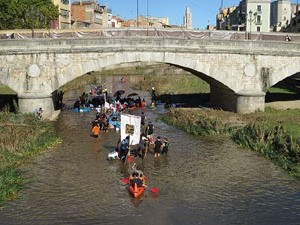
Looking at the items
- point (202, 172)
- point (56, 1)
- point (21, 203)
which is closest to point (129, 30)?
point (202, 172)

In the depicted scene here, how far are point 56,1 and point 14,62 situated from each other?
57.7m

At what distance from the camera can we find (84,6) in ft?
384

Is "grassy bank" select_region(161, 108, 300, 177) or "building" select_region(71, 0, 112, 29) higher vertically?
"building" select_region(71, 0, 112, 29)

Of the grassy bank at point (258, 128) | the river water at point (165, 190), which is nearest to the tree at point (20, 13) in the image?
the grassy bank at point (258, 128)

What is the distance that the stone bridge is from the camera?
35469 mm

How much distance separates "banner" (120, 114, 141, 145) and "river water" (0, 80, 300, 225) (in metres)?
1.41

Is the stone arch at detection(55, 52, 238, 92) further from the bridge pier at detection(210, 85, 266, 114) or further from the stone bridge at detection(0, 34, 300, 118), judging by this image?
the bridge pier at detection(210, 85, 266, 114)

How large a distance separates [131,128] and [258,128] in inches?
330

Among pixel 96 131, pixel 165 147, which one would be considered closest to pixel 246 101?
pixel 96 131

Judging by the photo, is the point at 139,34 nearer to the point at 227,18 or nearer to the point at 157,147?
the point at 157,147

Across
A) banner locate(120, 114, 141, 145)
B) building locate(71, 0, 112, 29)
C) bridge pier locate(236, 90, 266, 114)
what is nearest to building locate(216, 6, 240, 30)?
building locate(71, 0, 112, 29)

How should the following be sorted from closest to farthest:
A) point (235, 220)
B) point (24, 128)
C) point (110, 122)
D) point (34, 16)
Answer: point (235, 220)
point (24, 128)
point (110, 122)
point (34, 16)

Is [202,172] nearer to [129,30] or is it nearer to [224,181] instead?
[224,181]

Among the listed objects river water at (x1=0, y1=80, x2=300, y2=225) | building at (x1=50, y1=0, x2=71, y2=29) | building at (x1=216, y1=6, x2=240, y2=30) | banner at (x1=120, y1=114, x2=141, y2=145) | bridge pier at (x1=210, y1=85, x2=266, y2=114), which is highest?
building at (x1=216, y1=6, x2=240, y2=30)
